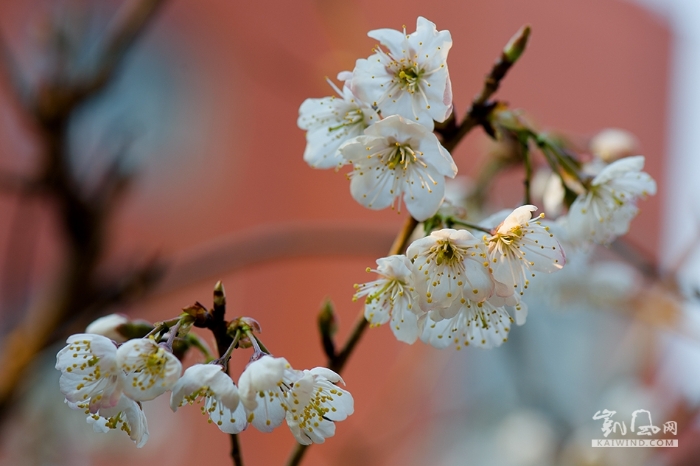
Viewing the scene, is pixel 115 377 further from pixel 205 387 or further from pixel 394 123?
pixel 394 123

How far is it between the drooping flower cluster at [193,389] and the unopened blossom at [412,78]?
0.81ft

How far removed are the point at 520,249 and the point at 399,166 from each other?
0.46ft

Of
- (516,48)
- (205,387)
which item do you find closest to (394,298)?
(205,387)

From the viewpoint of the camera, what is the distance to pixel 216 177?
388 cm

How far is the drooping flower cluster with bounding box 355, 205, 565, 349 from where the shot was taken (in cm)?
50

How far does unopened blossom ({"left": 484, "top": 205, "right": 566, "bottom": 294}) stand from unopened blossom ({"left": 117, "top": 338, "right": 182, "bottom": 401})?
0.28 m

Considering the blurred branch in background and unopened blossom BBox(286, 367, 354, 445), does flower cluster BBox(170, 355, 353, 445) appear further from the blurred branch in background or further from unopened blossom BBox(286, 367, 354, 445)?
the blurred branch in background

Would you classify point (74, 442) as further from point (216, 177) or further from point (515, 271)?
point (216, 177)

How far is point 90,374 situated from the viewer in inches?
20.0

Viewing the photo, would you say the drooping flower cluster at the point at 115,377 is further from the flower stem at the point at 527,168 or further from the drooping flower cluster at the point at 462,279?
the flower stem at the point at 527,168

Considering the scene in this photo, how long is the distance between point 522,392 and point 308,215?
2011mm

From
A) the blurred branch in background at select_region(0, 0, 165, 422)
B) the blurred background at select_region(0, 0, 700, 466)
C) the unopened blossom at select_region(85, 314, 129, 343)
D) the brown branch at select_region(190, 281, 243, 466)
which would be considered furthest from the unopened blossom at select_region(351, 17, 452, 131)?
the blurred background at select_region(0, 0, 700, 466)

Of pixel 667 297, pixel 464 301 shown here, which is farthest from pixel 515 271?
pixel 667 297

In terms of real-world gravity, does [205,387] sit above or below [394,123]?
below
